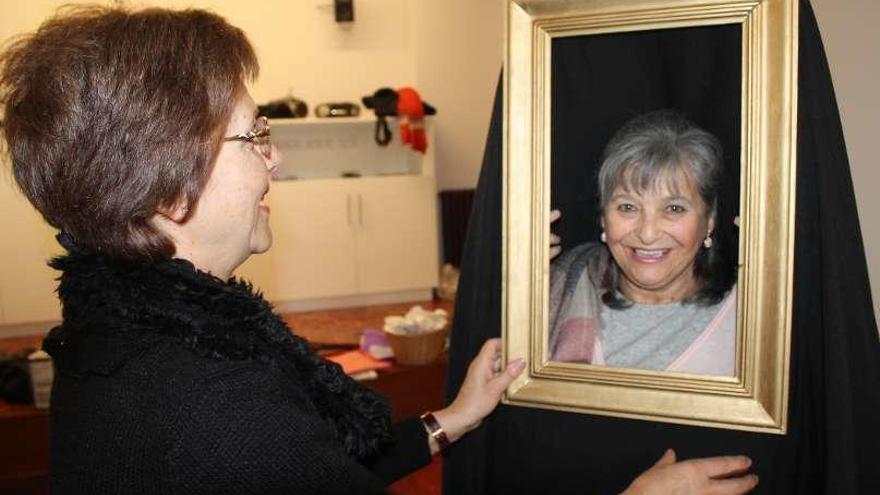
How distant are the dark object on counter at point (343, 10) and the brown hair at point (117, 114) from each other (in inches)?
202

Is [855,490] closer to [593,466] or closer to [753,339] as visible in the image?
[753,339]

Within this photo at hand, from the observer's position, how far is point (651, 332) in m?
1.26

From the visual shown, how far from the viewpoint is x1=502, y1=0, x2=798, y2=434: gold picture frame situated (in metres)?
1.07

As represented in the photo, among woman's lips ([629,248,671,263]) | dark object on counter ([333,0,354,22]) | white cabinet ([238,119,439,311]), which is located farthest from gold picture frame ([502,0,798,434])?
dark object on counter ([333,0,354,22])

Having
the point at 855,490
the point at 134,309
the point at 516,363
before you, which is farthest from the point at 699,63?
the point at 134,309

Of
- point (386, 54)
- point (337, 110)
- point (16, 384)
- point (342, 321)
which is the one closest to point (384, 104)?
point (337, 110)

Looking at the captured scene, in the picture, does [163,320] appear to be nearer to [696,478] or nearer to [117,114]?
[117,114]

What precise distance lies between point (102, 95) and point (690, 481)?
1024 mm

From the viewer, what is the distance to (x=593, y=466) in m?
1.31

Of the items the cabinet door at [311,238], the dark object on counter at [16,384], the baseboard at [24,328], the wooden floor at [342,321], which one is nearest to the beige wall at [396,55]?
the cabinet door at [311,238]

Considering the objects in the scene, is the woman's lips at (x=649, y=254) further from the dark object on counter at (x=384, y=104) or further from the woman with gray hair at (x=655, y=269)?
the dark object on counter at (x=384, y=104)

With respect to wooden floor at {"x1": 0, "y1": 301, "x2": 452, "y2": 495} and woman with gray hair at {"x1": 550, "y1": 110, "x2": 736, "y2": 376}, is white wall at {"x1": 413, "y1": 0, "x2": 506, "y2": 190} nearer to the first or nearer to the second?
wooden floor at {"x1": 0, "y1": 301, "x2": 452, "y2": 495}

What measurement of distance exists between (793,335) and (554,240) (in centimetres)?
43

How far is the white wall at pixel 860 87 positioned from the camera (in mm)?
1327
